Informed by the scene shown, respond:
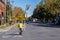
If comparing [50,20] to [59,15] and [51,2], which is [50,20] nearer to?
[59,15]

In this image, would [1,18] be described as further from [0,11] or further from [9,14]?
[9,14]

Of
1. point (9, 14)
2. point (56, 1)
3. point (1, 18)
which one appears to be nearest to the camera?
point (1, 18)

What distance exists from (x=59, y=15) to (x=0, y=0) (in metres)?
33.6

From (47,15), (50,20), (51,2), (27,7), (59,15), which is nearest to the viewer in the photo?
(51,2)

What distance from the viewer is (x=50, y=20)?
129625 mm

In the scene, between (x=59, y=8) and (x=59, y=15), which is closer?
(x=59, y=8)

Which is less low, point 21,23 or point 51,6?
point 51,6

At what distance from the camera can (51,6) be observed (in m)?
90.4

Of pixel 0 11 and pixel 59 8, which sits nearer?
pixel 0 11

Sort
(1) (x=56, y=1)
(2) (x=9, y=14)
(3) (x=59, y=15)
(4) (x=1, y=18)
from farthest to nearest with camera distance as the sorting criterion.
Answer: (3) (x=59, y=15), (2) (x=9, y=14), (1) (x=56, y=1), (4) (x=1, y=18)

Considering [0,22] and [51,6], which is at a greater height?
[51,6]

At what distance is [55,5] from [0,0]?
20600 mm

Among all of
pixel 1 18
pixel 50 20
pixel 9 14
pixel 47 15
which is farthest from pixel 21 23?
pixel 50 20

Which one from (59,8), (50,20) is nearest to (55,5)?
(59,8)
